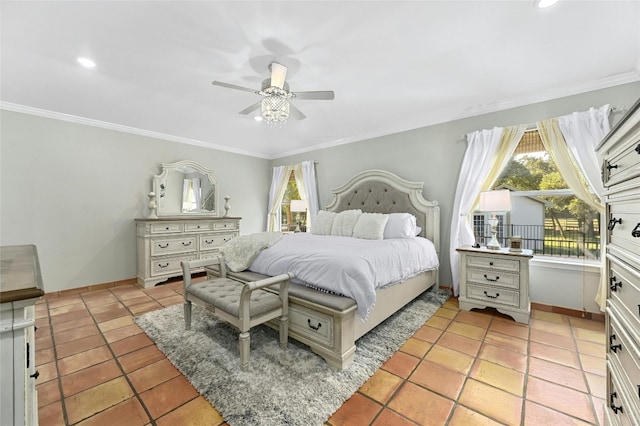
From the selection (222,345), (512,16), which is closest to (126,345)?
(222,345)

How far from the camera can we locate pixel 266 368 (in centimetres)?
188

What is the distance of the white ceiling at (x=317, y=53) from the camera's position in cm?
176

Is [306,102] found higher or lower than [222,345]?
higher

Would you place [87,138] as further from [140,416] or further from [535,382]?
[535,382]

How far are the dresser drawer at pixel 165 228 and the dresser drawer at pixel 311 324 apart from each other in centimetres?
287

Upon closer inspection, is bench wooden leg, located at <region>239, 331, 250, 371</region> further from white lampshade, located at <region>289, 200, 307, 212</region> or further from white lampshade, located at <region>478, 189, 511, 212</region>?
white lampshade, located at <region>289, 200, 307, 212</region>

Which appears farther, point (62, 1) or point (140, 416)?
point (62, 1)

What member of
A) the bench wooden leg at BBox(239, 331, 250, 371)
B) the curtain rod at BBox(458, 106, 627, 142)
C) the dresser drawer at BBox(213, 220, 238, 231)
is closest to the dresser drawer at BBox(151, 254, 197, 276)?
the dresser drawer at BBox(213, 220, 238, 231)

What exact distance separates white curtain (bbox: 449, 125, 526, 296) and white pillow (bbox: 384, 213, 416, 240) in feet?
1.87

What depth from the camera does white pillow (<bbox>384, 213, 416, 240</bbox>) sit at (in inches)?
129

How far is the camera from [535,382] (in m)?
1.77

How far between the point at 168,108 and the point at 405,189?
3.46 m

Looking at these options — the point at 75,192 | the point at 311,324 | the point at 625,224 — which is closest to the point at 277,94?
the point at 311,324

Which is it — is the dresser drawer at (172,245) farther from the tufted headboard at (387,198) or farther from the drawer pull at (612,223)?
the drawer pull at (612,223)
